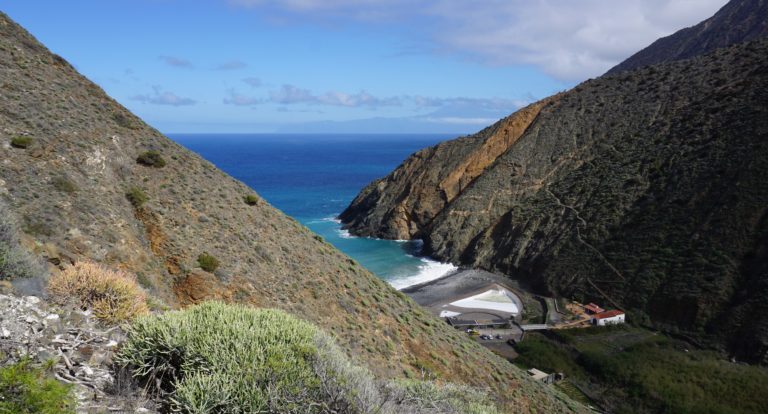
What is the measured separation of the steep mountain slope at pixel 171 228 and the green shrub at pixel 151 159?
0.10 metres

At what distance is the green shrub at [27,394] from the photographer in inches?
167

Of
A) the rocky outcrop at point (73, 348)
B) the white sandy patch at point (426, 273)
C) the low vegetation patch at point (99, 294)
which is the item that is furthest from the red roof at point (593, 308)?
the rocky outcrop at point (73, 348)

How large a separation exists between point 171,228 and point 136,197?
144 cm

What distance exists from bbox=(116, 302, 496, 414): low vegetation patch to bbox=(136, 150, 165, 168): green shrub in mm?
11280

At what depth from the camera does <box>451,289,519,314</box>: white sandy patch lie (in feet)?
132

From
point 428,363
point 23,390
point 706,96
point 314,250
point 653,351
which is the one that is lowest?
point 653,351

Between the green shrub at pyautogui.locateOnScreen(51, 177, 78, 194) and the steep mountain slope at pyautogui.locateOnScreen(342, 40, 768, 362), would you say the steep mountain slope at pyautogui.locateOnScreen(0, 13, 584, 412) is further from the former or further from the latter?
the steep mountain slope at pyautogui.locateOnScreen(342, 40, 768, 362)

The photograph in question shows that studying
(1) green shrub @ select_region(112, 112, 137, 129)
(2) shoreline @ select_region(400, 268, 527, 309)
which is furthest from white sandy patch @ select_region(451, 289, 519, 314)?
(1) green shrub @ select_region(112, 112, 137, 129)

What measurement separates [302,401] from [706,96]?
59.8 m

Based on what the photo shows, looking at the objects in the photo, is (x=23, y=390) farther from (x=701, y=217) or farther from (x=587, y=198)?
(x=587, y=198)

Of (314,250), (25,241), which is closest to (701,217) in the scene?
(314,250)

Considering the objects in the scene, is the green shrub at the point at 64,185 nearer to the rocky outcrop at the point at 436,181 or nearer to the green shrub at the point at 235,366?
the green shrub at the point at 235,366

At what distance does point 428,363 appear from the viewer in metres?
14.1

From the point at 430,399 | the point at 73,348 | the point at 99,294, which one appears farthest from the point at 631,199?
the point at 73,348
